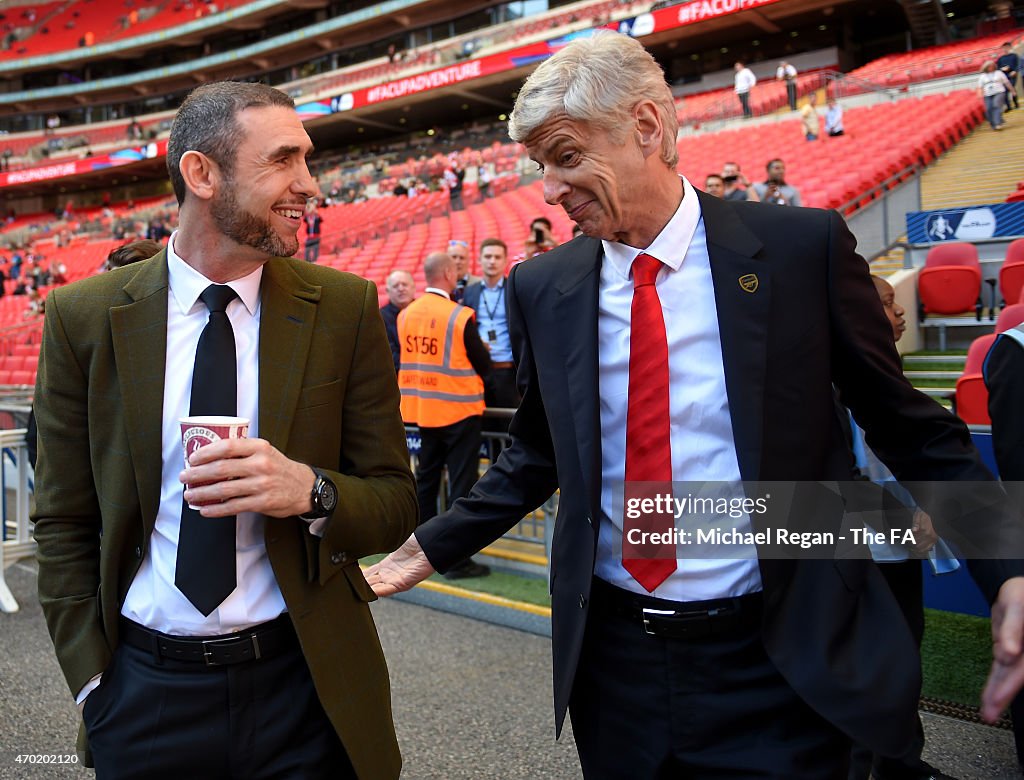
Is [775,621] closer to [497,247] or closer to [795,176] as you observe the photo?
[497,247]

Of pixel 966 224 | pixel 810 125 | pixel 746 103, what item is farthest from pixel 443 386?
pixel 746 103

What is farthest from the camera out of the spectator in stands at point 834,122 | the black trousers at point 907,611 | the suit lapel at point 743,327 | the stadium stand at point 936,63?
the stadium stand at point 936,63

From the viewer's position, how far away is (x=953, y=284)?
719cm

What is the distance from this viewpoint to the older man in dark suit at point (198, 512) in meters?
1.43

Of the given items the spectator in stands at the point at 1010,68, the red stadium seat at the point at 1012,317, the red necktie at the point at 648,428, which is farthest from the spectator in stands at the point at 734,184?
the spectator in stands at the point at 1010,68

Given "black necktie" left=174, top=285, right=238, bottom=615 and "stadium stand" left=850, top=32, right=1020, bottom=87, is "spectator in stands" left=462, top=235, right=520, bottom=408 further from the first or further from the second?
"stadium stand" left=850, top=32, right=1020, bottom=87

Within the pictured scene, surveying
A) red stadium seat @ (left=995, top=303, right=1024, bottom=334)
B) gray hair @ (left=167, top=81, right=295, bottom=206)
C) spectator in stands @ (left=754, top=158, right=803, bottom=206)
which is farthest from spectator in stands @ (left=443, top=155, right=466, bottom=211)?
gray hair @ (left=167, top=81, right=295, bottom=206)

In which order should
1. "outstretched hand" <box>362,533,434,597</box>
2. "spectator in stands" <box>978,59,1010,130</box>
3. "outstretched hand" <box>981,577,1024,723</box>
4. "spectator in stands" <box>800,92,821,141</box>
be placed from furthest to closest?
"spectator in stands" <box>800,92,821,141</box> < "spectator in stands" <box>978,59,1010,130</box> < "outstretched hand" <box>362,533,434,597</box> < "outstretched hand" <box>981,577,1024,723</box>

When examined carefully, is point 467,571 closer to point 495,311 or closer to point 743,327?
point 495,311

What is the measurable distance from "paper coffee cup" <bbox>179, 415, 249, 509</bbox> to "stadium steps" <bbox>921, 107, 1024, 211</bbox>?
1084 centimetres

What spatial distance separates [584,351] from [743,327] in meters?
0.28

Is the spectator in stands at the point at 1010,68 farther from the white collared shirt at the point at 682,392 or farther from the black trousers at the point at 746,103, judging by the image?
the white collared shirt at the point at 682,392

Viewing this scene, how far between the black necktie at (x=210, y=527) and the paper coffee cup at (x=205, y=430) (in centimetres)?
17

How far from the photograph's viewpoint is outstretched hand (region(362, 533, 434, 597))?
1628 mm
